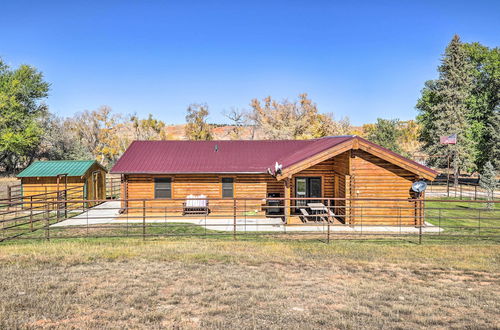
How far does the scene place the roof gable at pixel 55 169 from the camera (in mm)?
20470

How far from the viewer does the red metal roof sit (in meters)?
19.2

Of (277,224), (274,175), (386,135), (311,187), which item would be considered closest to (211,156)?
(274,175)

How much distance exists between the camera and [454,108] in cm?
3578

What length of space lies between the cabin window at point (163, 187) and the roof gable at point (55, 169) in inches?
192

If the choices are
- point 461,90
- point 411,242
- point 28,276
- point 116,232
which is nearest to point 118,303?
point 28,276

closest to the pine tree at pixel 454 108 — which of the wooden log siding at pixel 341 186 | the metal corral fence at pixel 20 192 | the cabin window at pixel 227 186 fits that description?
the wooden log siding at pixel 341 186

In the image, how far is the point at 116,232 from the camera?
1415 centimetres

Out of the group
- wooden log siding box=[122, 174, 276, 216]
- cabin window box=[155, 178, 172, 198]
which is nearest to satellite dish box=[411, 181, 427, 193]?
wooden log siding box=[122, 174, 276, 216]

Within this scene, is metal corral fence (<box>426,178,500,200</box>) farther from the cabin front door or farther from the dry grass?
the dry grass

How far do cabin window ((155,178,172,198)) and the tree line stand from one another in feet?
67.9

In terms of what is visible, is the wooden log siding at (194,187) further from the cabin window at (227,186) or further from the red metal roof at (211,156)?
the red metal roof at (211,156)

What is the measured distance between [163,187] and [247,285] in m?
12.9

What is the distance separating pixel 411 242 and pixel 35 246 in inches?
509

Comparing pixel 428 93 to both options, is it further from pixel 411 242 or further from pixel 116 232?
pixel 116 232
